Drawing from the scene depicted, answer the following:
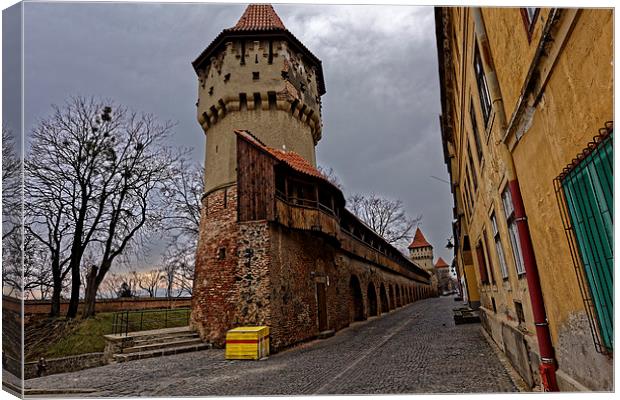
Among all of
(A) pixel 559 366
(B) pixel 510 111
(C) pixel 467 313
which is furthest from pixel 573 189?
(C) pixel 467 313

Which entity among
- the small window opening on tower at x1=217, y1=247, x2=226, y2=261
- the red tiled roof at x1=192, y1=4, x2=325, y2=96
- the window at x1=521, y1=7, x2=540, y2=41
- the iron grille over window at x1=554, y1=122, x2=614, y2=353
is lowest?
the iron grille over window at x1=554, y1=122, x2=614, y2=353

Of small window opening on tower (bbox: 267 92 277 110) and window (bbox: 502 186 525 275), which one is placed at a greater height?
small window opening on tower (bbox: 267 92 277 110)

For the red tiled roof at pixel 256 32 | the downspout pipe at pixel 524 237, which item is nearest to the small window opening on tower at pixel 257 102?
the red tiled roof at pixel 256 32

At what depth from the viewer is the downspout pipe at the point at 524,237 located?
3869 millimetres

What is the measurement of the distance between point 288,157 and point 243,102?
3.11m

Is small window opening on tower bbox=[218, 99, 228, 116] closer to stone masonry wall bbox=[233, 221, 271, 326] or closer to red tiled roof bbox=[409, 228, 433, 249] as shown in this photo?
stone masonry wall bbox=[233, 221, 271, 326]

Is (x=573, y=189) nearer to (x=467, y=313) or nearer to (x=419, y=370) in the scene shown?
(x=419, y=370)

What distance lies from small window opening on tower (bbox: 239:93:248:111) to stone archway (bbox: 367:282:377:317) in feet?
40.6

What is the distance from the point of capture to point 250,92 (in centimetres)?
1488

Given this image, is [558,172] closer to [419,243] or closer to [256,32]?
[256,32]

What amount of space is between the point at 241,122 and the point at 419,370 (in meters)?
11.1

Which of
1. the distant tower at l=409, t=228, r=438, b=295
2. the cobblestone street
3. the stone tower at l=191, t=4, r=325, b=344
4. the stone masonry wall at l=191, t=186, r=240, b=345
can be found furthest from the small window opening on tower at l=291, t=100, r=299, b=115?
the distant tower at l=409, t=228, r=438, b=295

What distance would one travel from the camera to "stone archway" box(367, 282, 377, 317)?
70.2 ft

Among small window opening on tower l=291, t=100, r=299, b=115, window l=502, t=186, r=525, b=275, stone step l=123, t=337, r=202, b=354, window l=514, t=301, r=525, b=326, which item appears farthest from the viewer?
small window opening on tower l=291, t=100, r=299, b=115
